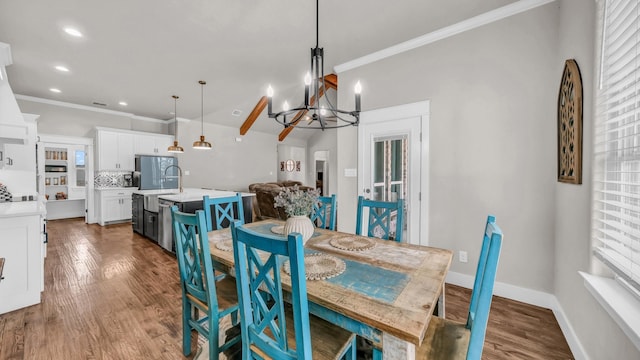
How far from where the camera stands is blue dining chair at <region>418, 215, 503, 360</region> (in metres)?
0.93

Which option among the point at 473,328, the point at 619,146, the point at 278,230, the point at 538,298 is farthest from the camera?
the point at 538,298

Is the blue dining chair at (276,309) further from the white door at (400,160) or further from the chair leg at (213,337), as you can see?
the white door at (400,160)

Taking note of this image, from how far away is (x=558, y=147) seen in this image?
213 centimetres

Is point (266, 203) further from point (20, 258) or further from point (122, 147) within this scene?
point (20, 258)

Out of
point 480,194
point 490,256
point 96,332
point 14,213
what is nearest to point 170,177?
point 14,213

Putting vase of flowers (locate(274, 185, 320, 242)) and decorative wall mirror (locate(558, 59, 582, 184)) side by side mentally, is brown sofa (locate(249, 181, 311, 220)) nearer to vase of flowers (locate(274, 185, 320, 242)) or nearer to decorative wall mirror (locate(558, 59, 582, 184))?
vase of flowers (locate(274, 185, 320, 242))

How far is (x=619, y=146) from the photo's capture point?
1345 millimetres

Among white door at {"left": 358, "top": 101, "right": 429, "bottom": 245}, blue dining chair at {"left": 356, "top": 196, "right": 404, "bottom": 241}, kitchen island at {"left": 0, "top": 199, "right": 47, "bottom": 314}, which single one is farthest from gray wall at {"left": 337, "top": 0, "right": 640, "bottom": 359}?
kitchen island at {"left": 0, "top": 199, "right": 47, "bottom": 314}

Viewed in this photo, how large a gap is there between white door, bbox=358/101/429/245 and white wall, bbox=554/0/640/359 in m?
1.15

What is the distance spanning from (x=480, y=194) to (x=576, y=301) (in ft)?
3.62

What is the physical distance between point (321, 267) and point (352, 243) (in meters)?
0.49

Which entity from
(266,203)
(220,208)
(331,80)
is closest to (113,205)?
(266,203)

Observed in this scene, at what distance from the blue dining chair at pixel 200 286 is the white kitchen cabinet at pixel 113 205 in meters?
5.62

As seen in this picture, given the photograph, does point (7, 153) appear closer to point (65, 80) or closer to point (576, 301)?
point (65, 80)
